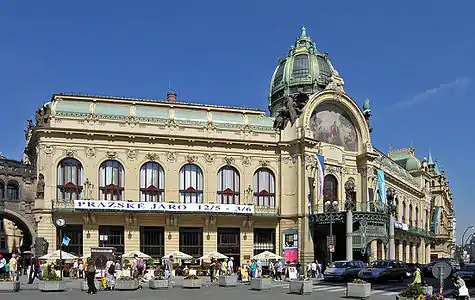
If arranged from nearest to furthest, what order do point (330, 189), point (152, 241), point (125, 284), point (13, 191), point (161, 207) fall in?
point (125, 284) → point (161, 207) → point (152, 241) → point (13, 191) → point (330, 189)

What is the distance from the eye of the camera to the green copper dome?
254 ft

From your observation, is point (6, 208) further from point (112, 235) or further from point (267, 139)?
point (267, 139)

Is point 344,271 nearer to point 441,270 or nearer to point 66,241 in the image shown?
point 441,270

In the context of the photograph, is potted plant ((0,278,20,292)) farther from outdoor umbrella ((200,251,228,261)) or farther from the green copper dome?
the green copper dome

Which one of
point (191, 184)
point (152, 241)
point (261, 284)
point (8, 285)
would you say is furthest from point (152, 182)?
point (8, 285)

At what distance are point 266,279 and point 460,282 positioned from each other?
12.5 metres

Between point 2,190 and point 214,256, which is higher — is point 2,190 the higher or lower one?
the higher one

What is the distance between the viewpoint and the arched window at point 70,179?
56406 mm

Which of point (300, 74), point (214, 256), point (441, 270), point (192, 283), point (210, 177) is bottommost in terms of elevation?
point (214, 256)

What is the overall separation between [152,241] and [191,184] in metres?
6.65

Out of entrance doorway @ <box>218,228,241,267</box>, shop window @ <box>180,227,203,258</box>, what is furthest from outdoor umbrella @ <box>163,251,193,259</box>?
entrance doorway @ <box>218,228,241,267</box>

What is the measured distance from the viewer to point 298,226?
61625 mm

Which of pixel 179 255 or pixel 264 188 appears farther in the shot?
pixel 264 188

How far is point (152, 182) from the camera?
59250 millimetres
